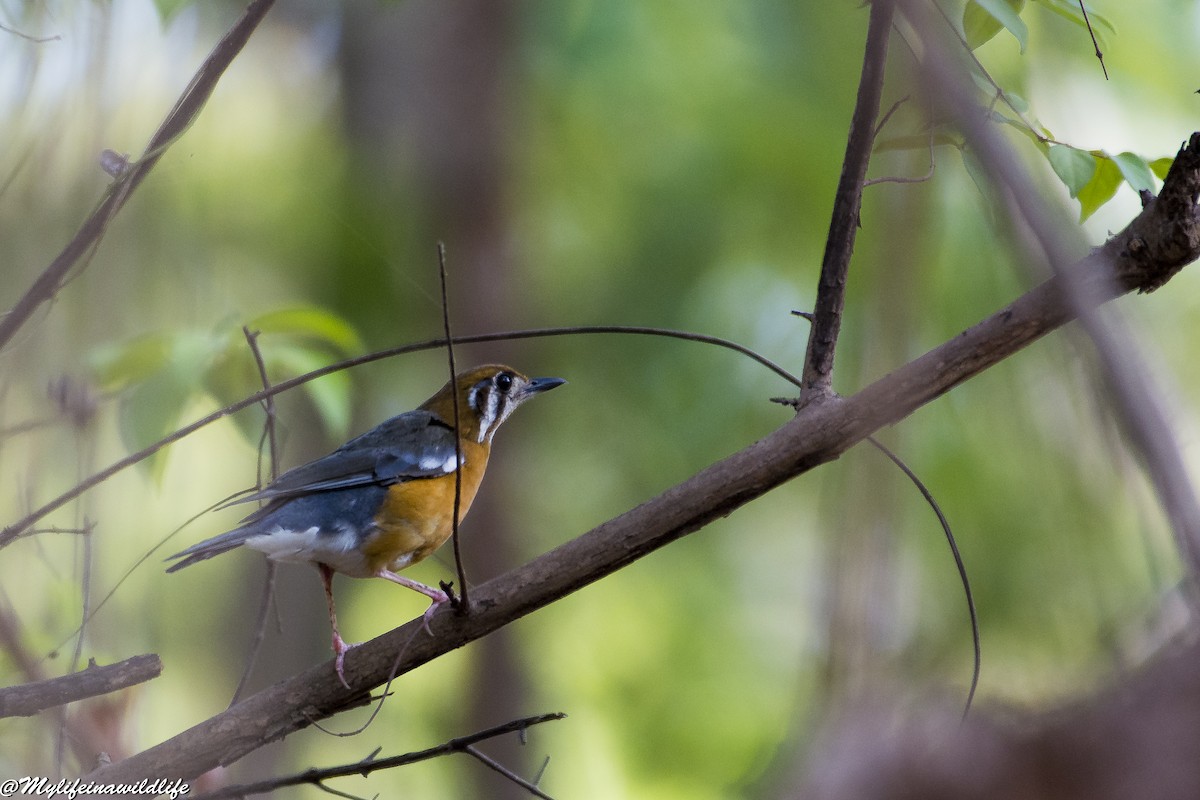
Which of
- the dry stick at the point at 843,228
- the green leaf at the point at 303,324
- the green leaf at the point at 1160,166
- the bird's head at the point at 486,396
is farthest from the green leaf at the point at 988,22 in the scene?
the bird's head at the point at 486,396

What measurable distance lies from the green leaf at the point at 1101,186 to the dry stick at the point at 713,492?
14.1 inches

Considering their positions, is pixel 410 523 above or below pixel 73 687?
above

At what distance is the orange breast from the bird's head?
72 cm

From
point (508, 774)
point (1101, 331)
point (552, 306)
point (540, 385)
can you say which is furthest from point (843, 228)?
point (552, 306)

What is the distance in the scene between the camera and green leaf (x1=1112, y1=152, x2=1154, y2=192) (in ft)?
8.61

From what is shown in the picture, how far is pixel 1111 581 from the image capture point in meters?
1.16

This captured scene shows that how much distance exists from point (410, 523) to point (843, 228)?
8.36 ft

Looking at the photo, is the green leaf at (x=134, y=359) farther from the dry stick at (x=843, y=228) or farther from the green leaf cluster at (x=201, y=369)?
the dry stick at (x=843, y=228)

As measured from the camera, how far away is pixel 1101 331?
37.8 inches

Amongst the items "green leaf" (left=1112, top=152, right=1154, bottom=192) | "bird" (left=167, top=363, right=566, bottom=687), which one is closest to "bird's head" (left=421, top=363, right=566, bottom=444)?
"bird" (left=167, top=363, right=566, bottom=687)

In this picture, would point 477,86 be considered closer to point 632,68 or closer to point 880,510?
point 632,68

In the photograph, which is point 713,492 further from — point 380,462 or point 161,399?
point 380,462

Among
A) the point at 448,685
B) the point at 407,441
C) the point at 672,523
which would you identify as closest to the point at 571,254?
the point at 448,685

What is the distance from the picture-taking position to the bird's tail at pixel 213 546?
3796 mm
